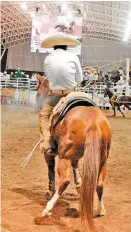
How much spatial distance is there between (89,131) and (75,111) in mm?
349

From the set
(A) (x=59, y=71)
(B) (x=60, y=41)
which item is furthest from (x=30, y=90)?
(A) (x=59, y=71)

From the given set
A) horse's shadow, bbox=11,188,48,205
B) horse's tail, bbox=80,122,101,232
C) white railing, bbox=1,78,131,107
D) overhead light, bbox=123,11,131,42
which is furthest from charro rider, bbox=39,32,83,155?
overhead light, bbox=123,11,131,42

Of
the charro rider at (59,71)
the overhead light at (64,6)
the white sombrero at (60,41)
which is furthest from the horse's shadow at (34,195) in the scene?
the overhead light at (64,6)

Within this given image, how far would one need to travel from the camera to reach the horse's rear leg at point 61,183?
3750 millimetres

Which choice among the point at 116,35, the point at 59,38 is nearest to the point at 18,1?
the point at 116,35

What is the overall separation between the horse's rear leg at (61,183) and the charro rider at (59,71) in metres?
0.73

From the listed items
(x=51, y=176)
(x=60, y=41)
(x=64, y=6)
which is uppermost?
(x=64, y=6)

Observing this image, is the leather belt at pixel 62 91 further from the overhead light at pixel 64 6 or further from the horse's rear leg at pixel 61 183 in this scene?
the overhead light at pixel 64 6

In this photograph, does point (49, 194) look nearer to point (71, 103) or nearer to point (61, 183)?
point (61, 183)

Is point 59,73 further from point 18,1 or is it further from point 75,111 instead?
point 18,1

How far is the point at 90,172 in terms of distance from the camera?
3.53 metres

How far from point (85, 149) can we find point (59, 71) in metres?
1.13

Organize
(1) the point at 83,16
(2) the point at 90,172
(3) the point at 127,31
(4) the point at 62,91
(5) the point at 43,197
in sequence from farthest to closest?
(3) the point at 127,31, (1) the point at 83,16, (5) the point at 43,197, (4) the point at 62,91, (2) the point at 90,172

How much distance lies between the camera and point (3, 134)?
10625 millimetres
